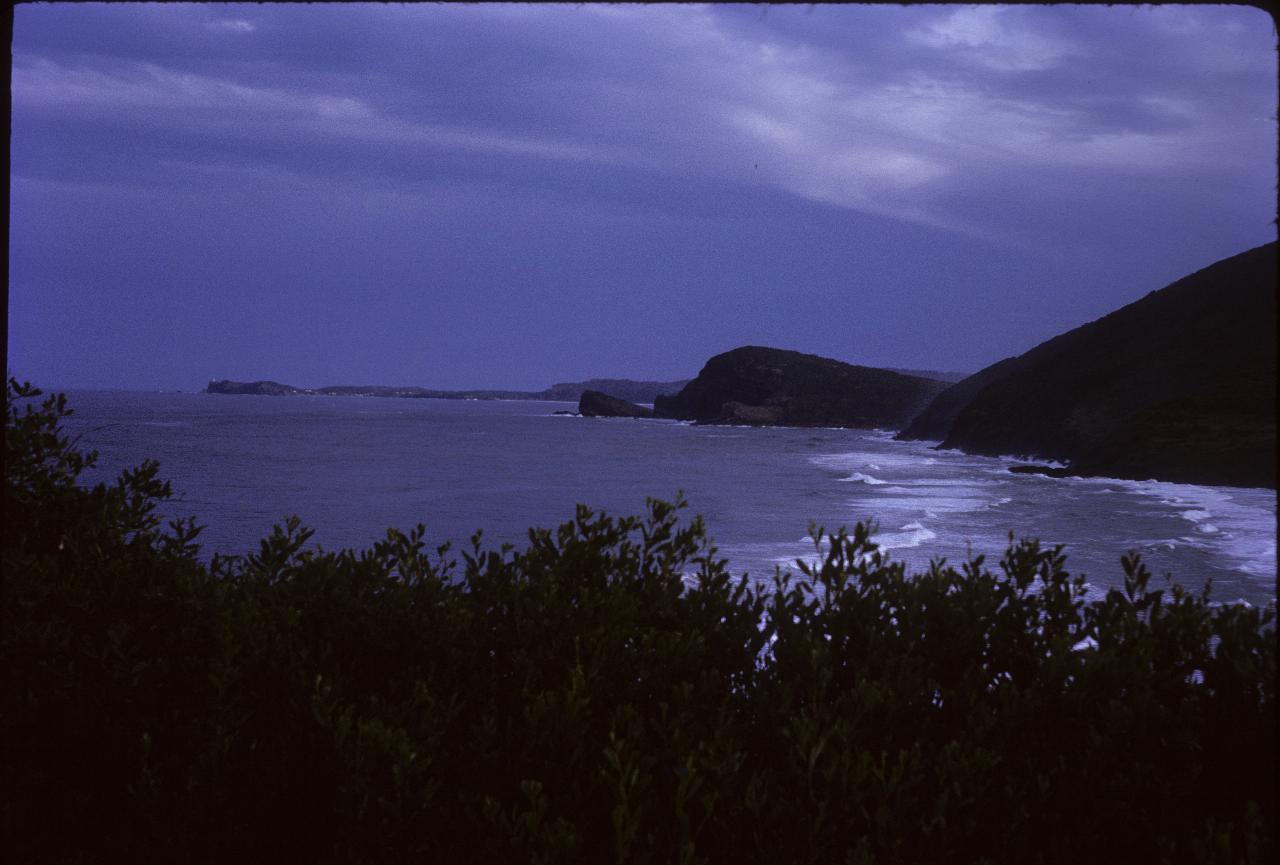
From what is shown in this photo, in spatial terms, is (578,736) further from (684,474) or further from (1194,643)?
(684,474)

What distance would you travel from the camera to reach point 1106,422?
58.9 m

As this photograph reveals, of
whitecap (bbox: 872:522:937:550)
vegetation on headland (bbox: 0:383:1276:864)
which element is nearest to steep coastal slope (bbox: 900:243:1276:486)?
whitecap (bbox: 872:522:937:550)

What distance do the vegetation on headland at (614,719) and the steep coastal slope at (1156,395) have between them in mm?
36608

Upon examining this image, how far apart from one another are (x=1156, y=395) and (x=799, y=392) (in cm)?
10145

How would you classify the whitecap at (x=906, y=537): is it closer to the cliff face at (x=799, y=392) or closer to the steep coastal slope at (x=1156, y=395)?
the steep coastal slope at (x=1156, y=395)

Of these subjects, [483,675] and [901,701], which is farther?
[483,675]

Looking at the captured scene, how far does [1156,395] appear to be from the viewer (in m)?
57.7

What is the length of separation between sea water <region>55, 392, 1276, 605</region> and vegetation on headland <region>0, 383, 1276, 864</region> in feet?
2.62

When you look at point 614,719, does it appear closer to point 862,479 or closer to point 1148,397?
point 862,479

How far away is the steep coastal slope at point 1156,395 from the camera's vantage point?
149ft

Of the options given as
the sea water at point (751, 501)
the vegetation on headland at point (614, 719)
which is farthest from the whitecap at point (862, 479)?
the vegetation on headland at point (614, 719)

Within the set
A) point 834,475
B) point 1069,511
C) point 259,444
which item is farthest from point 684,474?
point 259,444

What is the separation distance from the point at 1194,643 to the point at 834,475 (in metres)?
50.3

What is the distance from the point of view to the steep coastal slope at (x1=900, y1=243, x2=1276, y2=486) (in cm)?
4553
